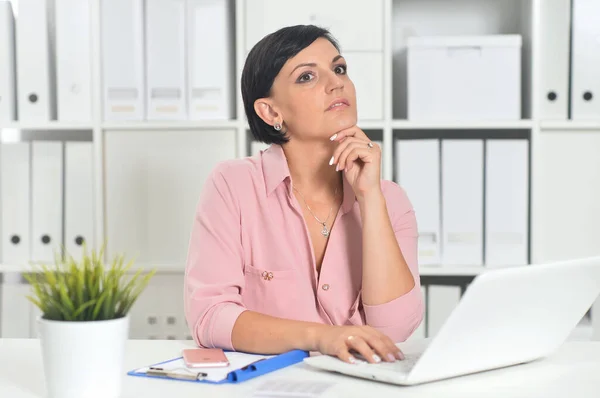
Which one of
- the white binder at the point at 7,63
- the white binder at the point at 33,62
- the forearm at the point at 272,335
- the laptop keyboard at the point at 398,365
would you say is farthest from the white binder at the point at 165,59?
the laptop keyboard at the point at 398,365

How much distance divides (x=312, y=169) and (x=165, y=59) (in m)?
0.77

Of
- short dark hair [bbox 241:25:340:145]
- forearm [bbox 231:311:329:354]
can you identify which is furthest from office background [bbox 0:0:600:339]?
forearm [bbox 231:311:329:354]

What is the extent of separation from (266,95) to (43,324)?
3.07 ft

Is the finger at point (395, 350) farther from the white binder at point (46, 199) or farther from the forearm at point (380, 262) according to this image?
the white binder at point (46, 199)

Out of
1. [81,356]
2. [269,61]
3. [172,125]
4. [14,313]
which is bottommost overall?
[14,313]

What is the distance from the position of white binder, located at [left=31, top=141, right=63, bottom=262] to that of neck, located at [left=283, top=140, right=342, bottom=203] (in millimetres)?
919

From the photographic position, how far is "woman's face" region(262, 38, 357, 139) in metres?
1.53

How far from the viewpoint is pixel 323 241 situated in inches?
59.7

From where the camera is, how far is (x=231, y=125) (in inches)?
85.0

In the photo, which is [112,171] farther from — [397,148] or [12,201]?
[397,148]

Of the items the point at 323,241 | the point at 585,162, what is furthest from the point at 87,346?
the point at 585,162

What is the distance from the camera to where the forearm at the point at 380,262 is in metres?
1.37

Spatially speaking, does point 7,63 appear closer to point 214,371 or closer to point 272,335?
point 272,335

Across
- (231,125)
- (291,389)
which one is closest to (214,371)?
(291,389)
